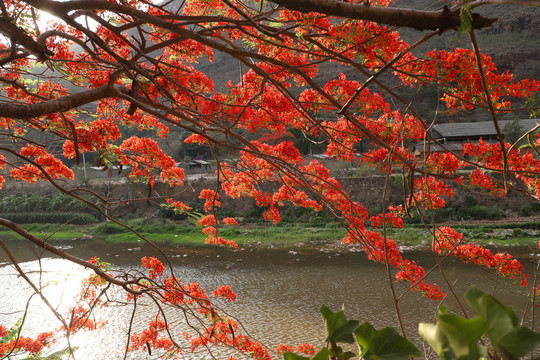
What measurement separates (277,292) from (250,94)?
605 centimetres

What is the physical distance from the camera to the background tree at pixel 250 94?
1.52 m

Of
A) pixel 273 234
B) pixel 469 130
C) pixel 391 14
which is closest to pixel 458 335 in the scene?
pixel 391 14

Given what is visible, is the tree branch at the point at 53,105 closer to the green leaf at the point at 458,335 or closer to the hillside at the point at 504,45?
the green leaf at the point at 458,335

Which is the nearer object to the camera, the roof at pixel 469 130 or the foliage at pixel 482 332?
the foliage at pixel 482 332

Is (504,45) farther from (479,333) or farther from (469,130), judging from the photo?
(479,333)

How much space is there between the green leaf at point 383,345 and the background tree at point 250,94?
2.30ft

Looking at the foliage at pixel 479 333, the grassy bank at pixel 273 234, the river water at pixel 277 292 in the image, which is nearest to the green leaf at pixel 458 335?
the foliage at pixel 479 333

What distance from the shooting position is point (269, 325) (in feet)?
24.0

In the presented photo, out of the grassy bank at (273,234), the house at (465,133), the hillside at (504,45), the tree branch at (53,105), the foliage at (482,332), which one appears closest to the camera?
the foliage at (482,332)

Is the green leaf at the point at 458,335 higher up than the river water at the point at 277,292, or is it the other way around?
the green leaf at the point at 458,335

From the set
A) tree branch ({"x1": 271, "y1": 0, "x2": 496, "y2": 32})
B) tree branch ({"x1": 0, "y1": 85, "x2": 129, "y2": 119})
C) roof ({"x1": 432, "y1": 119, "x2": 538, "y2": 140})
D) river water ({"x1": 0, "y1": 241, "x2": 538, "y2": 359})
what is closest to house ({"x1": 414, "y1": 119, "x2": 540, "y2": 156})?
roof ({"x1": 432, "y1": 119, "x2": 538, "y2": 140})

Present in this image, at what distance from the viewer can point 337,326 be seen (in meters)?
0.39

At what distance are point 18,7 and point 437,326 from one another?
3.68 meters

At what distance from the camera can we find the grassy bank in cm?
1302
